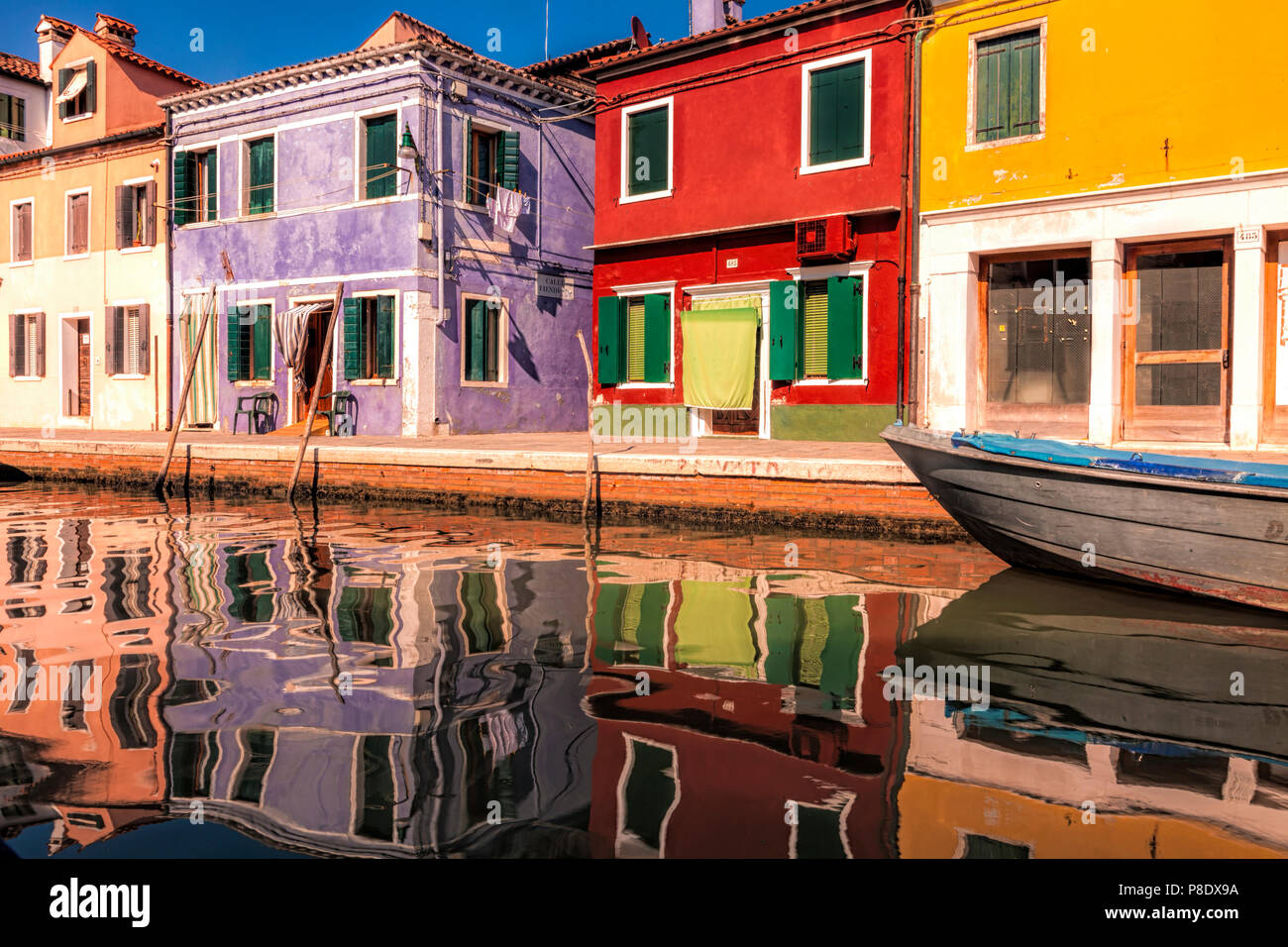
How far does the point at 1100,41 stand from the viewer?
1316 centimetres

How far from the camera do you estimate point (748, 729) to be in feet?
14.9

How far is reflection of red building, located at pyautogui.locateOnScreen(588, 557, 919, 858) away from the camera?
11.1 feet

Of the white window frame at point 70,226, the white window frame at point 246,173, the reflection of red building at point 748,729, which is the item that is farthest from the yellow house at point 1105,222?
the white window frame at point 70,226

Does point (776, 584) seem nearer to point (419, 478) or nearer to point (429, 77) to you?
point (419, 478)

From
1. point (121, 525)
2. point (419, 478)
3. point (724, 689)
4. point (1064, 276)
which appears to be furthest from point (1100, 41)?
point (121, 525)

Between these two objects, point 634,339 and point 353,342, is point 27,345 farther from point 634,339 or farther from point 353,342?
point 634,339

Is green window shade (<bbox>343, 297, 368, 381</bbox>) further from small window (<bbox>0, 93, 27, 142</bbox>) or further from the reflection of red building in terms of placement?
small window (<bbox>0, 93, 27, 142</bbox>)

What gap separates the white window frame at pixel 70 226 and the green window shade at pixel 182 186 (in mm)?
3143

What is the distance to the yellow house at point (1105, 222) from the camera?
12.3 metres

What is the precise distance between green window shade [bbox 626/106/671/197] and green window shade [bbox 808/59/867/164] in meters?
2.69

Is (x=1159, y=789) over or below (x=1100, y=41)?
below

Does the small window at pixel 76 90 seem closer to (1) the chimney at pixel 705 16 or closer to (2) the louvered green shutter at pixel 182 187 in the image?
(2) the louvered green shutter at pixel 182 187

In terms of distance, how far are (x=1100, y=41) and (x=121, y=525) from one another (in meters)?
13.3

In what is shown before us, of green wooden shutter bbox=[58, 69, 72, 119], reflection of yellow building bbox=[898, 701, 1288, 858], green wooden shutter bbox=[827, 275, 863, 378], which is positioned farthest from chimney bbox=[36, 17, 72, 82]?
reflection of yellow building bbox=[898, 701, 1288, 858]
